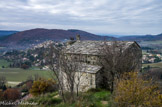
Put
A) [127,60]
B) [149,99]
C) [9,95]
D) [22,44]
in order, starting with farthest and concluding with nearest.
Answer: [22,44] → [9,95] → [127,60] → [149,99]

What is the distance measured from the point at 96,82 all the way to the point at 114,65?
3977 mm

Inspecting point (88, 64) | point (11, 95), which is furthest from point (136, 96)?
point (11, 95)

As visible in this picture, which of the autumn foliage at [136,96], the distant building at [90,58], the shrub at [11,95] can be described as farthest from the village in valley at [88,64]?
the shrub at [11,95]

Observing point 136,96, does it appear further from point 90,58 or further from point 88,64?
point 90,58

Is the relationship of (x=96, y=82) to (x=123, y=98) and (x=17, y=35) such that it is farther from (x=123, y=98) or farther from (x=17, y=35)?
(x=17, y=35)

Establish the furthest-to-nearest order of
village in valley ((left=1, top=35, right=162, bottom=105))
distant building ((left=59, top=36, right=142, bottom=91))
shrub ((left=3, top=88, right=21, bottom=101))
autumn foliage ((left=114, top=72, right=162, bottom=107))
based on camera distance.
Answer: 1. shrub ((left=3, top=88, right=21, bottom=101))
2. distant building ((left=59, top=36, right=142, bottom=91))
3. village in valley ((left=1, top=35, right=162, bottom=105))
4. autumn foliage ((left=114, top=72, right=162, bottom=107))

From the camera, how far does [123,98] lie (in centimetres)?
578

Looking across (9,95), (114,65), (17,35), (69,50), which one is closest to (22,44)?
(17,35)

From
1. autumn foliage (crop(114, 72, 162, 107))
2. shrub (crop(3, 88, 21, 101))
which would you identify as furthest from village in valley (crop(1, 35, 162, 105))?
shrub (crop(3, 88, 21, 101))

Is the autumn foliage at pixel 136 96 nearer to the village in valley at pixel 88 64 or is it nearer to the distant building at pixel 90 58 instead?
the village in valley at pixel 88 64

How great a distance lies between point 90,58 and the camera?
14523 mm

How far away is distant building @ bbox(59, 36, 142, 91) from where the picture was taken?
12.8 meters

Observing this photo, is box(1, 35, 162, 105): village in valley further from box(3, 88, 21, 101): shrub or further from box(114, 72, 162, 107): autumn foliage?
box(3, 88, 21, 101): shrub

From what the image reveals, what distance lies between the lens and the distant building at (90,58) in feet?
41.9
